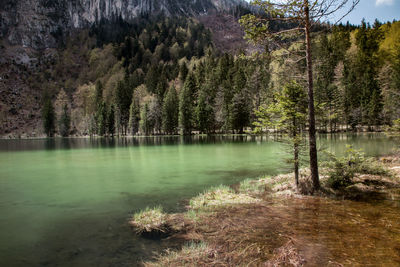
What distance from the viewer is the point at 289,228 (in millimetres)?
6984

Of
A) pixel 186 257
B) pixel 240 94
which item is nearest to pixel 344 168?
pixel 186 257

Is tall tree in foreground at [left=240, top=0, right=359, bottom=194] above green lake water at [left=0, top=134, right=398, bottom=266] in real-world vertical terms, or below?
above

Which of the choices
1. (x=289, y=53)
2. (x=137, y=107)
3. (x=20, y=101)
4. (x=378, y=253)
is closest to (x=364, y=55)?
(x=137, y=107)

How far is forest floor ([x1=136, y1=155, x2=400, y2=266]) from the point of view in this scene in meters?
5.26

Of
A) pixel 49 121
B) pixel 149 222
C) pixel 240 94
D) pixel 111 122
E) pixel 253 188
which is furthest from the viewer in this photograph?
pixel 49 121

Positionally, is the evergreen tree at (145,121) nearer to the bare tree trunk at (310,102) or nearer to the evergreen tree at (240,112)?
the evergreen tree at (240,112)

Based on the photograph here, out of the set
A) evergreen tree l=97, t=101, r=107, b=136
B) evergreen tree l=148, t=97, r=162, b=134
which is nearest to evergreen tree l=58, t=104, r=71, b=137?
evergreen tree l=97, t=101, r=107, b=136

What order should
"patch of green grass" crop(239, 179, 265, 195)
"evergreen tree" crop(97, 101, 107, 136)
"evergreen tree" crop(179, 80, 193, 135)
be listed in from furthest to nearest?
"evergreen tree" crop(97, 101, 107, 136)
"evergreen tree" crop(179, 80, 193, 135)
"patch of green grass" crop(239, 179, 265, 195)

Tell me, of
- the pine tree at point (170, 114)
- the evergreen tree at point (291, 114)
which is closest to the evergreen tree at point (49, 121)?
Answer: the pine tree at point (170, 114)

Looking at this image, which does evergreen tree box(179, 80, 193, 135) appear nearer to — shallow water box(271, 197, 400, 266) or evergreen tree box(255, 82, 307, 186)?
evergreen tree box(255, 82, 307, 186)

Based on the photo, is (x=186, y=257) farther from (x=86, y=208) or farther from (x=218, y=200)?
(x=86, y=208)

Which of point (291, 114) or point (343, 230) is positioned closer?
point (343, 230)

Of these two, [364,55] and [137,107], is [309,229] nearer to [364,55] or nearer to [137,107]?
[137,107]

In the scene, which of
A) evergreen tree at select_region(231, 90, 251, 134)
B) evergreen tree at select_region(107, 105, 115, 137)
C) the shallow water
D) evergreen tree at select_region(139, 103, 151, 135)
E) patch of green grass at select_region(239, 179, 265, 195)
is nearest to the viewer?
the shallow water
